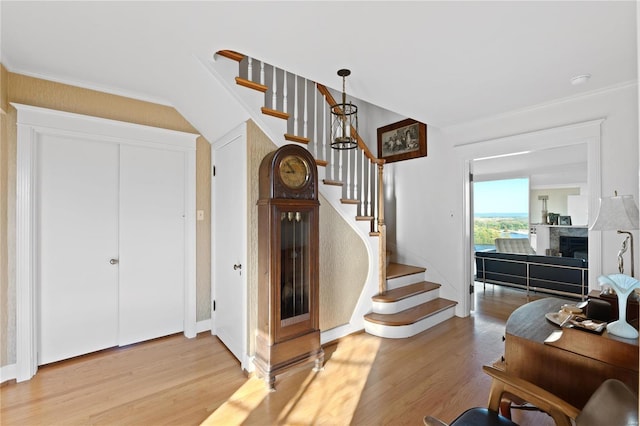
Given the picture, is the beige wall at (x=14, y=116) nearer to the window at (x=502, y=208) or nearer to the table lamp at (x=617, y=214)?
the table lamp at (x=617, y=214)

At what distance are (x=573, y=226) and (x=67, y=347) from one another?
9035 millimetres

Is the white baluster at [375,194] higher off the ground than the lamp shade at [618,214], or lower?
higher

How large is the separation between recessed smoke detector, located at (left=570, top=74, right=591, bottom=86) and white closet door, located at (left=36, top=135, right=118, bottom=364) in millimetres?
4151

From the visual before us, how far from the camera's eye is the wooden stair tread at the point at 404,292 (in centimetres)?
332

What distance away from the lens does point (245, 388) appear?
2199 millimetres

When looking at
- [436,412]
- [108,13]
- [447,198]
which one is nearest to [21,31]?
[108,13]

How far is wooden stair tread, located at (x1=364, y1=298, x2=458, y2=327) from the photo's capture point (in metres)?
3.11

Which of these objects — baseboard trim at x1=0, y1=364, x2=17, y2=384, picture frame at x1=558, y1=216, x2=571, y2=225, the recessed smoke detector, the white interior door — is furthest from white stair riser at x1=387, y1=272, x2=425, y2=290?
picture frame at x1=558, y1=216, x2=571, y2=225

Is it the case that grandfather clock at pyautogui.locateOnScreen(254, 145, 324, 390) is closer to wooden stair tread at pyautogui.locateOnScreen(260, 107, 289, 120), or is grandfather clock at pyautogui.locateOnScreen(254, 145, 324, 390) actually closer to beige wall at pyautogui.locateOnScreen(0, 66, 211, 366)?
wooden stair tread at pyautogui.locateOnScreen(260, 107, 289, 120)

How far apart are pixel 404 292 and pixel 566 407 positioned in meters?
2.35

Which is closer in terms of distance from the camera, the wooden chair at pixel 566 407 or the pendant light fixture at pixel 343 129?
the wooden chair at pixel 566 407

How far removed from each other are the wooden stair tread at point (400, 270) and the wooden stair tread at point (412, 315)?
431mm

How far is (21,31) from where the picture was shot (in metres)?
1.83

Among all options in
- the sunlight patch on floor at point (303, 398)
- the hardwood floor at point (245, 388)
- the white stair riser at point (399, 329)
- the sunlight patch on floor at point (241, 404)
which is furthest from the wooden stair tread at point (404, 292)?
the sunlight patch on floor at point (241, 404)
